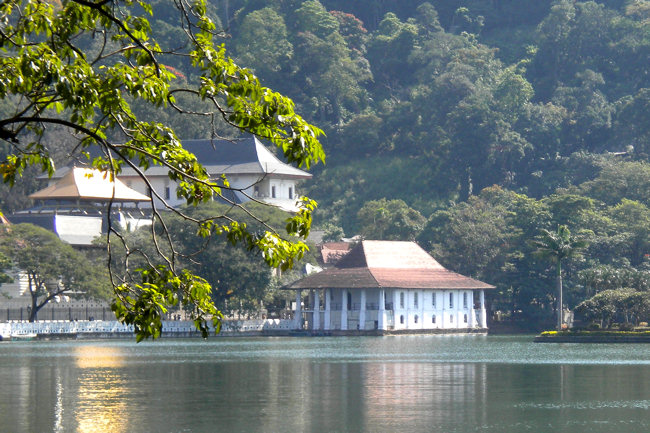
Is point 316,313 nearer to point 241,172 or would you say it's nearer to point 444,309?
point 444,309

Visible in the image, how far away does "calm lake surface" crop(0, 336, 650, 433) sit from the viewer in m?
31.0

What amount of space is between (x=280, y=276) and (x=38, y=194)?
2270 cm

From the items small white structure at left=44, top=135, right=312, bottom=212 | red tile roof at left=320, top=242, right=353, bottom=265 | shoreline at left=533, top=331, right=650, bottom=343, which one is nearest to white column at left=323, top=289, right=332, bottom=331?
red tile roof at left=320, top=242, right=353, bottom=265

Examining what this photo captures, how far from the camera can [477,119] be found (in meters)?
145

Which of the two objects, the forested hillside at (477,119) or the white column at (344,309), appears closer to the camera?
the white column at (344,309)

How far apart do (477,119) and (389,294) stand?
44.9 metres

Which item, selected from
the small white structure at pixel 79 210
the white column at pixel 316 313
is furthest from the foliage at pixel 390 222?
the small white structure at pixel 79 210

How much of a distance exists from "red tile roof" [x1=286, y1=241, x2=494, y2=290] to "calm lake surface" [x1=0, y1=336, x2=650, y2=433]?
33.3 m

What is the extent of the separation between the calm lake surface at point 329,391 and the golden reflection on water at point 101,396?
46 millimetres

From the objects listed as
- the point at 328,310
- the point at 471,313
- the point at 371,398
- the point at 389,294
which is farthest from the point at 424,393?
the point at 471,313

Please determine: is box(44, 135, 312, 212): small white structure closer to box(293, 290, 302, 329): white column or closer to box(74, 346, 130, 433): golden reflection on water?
box(293, 290, 302, 329): white column

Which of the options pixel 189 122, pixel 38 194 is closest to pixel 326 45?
pixel 189 122

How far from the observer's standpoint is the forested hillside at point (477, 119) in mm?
112500

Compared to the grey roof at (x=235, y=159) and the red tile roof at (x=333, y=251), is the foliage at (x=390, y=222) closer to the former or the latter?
the red tile roof at (x=333, y=251)
